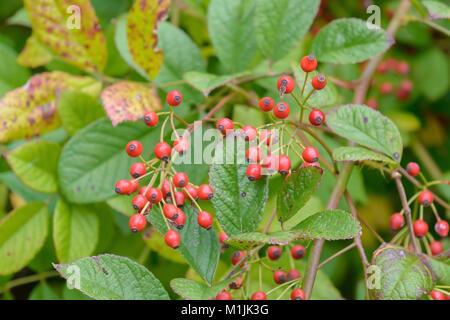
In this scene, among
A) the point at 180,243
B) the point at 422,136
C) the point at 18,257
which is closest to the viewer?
the point at 180,243

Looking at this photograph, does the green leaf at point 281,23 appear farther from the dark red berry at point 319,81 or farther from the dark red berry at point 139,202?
the dark red berry at point 139,202

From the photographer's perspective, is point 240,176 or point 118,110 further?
point 118,110

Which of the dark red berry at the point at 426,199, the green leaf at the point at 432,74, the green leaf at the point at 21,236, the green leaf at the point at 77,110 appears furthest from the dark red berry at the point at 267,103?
the green leaf at the point at 432,74

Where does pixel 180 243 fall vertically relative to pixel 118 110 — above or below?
below

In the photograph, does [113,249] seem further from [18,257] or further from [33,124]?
[33,124]

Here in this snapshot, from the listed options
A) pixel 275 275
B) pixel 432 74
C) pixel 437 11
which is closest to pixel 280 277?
pixel 275 275

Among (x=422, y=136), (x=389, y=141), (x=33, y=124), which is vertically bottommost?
(x=422, y=136)
